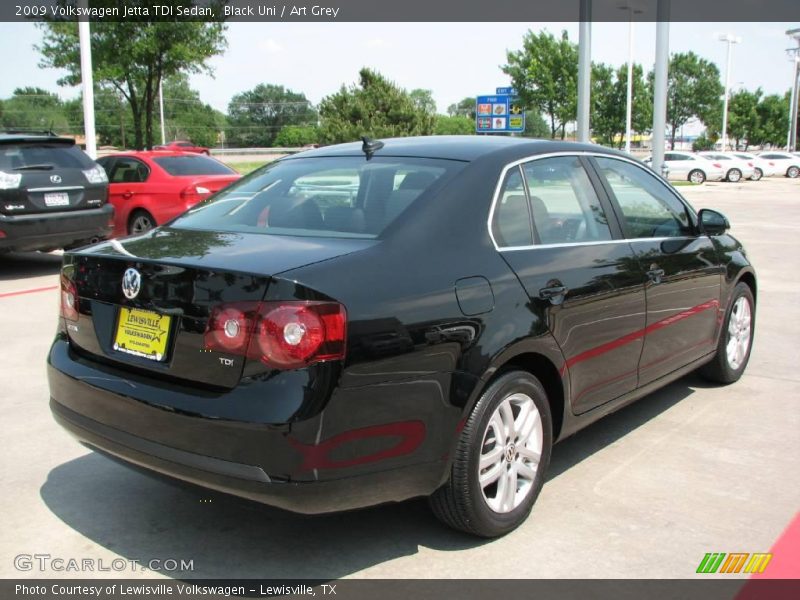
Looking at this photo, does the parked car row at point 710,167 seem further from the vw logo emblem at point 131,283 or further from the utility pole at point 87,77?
the vw logo emblem at point 131,283

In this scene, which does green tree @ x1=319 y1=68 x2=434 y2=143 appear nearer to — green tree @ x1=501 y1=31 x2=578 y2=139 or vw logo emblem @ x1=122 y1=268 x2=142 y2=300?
green tree @ x1=501 y1=31 x2=578 y2=139

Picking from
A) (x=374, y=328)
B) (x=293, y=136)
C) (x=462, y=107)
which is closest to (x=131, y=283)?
(x=374, y=328)

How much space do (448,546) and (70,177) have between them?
344 inches

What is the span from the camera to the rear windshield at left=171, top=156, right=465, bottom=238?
11.4 ft

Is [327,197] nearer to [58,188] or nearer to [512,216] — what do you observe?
[512,216]

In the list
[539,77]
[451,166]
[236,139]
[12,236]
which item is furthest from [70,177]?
[236,139]

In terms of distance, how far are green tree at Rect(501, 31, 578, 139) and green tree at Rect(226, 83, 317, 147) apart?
44.8 m

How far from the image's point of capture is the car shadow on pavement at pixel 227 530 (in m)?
3.19

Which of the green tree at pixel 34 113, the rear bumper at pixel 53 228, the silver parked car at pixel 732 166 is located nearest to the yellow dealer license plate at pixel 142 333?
the rear bumper at pixel 53 228

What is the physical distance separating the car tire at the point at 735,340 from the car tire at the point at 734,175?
3971 centimetres

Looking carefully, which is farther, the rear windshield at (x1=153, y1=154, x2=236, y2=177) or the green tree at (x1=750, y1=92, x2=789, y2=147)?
the green tree at (x1=750, y1=92, x2=789, y2=147)

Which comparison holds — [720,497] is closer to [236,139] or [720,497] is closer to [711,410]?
[711,410]

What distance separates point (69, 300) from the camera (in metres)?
3.48

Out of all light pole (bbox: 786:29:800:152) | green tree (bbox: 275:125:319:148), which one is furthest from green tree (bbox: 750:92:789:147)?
green tree (bbox: 275:125:319:148)
